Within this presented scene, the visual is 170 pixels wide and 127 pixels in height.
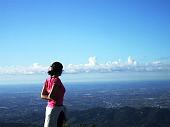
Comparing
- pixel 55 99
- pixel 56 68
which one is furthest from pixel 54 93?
pixel 56 68

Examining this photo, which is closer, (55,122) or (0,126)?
(55,122)

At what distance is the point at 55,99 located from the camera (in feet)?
27.1

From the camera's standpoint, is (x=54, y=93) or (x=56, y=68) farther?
(x=56, y=68)

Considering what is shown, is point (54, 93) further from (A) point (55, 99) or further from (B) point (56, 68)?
(B) point (56, 68)

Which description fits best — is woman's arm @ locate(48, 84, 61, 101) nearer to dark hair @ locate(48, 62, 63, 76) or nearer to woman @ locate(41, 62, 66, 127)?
woman @ locate(41, 62, 66, 127)

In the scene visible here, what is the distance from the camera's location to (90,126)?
9.70m

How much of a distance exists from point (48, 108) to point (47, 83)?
0.72 m

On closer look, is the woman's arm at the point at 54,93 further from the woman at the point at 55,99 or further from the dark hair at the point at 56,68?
the dark hair at the point at 56,68

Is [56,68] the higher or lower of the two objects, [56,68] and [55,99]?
the higher

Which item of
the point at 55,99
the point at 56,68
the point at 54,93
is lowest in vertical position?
the point at 55,99

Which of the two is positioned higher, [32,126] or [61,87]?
[61,87]

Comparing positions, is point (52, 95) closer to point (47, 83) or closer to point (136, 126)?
point (47, 83)

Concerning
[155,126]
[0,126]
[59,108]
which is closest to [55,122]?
[59,108]

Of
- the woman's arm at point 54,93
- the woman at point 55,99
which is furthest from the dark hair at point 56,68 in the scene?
the woman's arm at point 54,93
